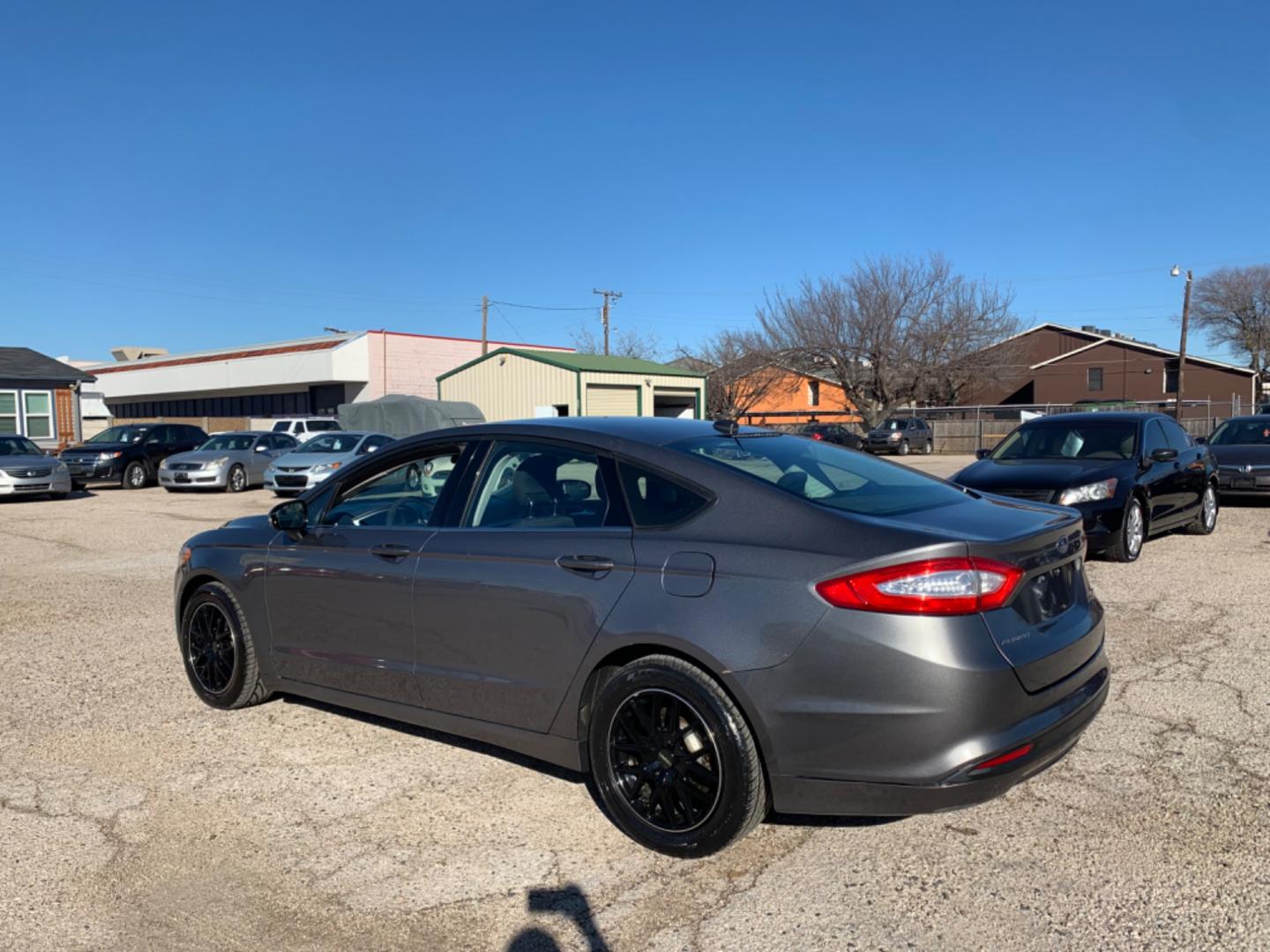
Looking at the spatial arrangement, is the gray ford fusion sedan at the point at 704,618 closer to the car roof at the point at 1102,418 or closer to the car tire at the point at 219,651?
the car tire at the point at 219,651

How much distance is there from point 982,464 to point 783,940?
814 centimetres

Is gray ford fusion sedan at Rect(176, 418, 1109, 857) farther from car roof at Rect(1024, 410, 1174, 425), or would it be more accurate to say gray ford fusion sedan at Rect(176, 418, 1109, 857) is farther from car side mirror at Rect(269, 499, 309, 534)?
car roof at Rect(1024, 410, 1174, 425)

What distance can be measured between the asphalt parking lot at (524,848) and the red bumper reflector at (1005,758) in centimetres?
45

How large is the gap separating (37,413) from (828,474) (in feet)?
104

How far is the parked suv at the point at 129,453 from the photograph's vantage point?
77.6ft

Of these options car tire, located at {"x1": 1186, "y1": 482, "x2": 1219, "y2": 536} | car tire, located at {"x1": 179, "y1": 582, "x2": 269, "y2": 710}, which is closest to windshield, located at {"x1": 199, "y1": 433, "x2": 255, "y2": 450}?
car tire, located at {"x1": 179, "y1": 582, "x2": 269, "y2": 710}

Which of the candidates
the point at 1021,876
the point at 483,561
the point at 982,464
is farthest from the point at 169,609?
the point at 982,464

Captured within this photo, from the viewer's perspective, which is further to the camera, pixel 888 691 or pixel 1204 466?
pixel 1204 466

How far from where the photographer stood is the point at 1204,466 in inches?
447

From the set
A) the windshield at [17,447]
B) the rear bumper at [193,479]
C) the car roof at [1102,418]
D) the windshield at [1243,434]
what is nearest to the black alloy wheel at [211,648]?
the car roof at [1102,418]

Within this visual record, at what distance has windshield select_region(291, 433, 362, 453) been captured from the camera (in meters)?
21.6

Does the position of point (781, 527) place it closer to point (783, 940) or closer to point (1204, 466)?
point (783, 940)

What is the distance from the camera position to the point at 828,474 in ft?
13.2

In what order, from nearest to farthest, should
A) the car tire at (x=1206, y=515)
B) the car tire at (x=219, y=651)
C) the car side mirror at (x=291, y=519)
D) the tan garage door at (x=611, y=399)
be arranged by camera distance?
the car side mirror at (x=291, y=519), the car tire at (x=219, y=651), the car tire at (x=1206, y=515), the tan garage door at (x=611, y=399)
